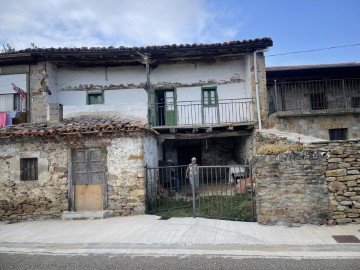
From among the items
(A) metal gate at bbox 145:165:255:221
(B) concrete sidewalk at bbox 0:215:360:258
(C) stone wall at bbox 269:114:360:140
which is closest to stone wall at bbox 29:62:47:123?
(B) concrete sidewalk at bbox 0:215:360:258

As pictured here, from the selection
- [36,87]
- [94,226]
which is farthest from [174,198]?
[36,87]

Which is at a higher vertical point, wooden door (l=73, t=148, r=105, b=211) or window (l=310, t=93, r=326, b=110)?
window (l=310, t=93, r=326, b=110)

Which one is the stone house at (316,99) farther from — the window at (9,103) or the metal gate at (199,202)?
the window at (9,103)

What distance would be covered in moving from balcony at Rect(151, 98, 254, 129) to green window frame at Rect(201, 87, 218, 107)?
11 cm

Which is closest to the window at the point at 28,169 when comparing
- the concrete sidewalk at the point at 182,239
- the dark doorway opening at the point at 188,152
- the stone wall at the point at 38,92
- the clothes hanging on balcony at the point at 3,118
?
the concrete sidewalk at the point at 182,239

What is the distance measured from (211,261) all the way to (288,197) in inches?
110

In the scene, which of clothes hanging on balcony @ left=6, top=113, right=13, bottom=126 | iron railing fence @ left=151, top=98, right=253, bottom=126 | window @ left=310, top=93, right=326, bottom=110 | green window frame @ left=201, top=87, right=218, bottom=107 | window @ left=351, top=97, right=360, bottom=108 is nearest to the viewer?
clothes hanging on balcony @ left=6, top=113, right=13, bottom=126

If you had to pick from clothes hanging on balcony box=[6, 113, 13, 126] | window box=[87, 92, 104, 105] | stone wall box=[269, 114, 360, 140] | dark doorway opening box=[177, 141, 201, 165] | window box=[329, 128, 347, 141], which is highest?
window box=[87, 92, 104, 105]

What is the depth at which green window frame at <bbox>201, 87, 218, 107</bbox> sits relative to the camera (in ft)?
45.8

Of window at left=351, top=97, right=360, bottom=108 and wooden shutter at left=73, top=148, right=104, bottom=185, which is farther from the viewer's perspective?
window at left=351, top=97, right=360, bottom=108

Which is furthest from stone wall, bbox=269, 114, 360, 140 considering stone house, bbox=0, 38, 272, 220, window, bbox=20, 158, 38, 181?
window, bbox=20, 158, 38, 181

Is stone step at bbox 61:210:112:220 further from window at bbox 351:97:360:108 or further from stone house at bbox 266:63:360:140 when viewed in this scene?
window at bbox 351:97:360:108

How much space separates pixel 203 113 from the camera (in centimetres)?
1376

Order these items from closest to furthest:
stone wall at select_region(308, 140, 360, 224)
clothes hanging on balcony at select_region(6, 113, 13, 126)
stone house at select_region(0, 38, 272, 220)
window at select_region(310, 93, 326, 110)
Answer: stone wall at select_region(308, 140, 360, 224) → stone house at select_region(0, 38, 272, 220) → clothes hanging on balcony at select_region(6, 113, 13, 126) → window at select_region(310, 93, 326, 110)
